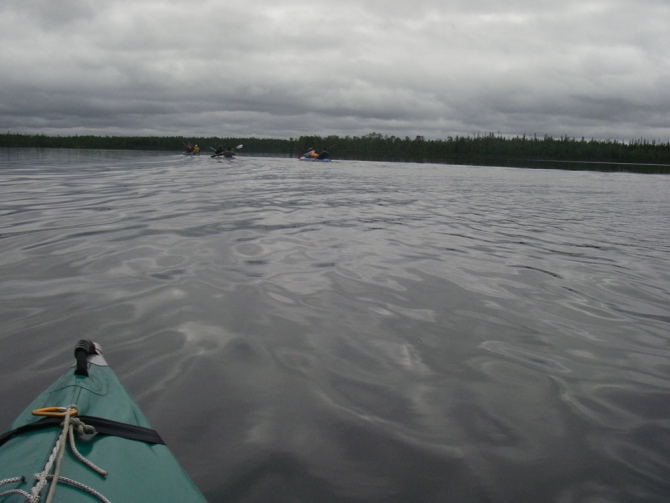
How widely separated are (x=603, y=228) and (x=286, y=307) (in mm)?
9986

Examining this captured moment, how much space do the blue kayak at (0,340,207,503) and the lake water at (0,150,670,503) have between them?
72cm

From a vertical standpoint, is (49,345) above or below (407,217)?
below

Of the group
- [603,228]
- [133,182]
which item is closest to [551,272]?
[603,228]

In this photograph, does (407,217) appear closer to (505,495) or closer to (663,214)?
(663,214)

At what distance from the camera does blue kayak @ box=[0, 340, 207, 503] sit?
1.67 meters

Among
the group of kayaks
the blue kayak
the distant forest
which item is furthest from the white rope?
the distant forest

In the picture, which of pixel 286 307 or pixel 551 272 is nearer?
pixel 286 307

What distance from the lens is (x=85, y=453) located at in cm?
192

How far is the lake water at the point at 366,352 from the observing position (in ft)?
9.57

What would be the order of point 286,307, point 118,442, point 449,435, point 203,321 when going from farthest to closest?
point 286,307
point 203,321
point 449,435
point 118,442

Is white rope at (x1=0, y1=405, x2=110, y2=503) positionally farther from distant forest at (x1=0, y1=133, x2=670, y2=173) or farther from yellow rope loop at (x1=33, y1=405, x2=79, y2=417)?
distant forest at (x1=0, y1=133, x2=670, y2=173)

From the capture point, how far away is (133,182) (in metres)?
20.7

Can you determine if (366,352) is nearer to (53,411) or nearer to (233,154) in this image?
(53,411)

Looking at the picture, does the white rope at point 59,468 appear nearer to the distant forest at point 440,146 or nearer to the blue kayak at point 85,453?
the blue kayak at point 85,453
